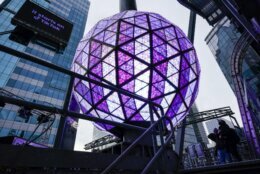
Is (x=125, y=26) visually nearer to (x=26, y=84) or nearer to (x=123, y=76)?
(x=123, y=76)

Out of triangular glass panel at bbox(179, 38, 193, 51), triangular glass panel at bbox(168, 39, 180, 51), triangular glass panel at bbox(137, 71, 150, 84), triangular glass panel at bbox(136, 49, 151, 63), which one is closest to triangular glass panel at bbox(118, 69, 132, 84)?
triangular glass panel at bbox(137, 71, 150, 84)

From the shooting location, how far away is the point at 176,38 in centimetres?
1021

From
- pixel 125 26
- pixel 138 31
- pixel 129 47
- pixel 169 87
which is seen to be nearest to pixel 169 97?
pixel 169 87

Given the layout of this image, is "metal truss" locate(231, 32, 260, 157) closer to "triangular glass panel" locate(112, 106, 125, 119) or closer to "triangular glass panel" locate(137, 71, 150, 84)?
"triangular glass panel" locate(137, 71, 150, 84)

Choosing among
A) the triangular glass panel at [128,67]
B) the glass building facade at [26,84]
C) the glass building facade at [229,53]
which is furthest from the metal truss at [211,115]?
the glass building facade at [26,84]

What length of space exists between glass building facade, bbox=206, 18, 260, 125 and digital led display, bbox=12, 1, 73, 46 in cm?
1945

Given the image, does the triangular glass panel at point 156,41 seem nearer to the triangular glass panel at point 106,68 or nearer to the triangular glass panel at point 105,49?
the triangular glass panel at point 105,49

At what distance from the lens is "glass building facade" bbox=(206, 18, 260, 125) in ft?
84.9

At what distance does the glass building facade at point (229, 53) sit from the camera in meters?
25.9

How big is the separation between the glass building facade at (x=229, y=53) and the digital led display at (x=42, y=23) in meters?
19.4

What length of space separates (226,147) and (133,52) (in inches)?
246

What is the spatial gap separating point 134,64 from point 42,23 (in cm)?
500

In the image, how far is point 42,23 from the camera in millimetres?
7672

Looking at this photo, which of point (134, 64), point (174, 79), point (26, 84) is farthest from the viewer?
point (26, 84)
